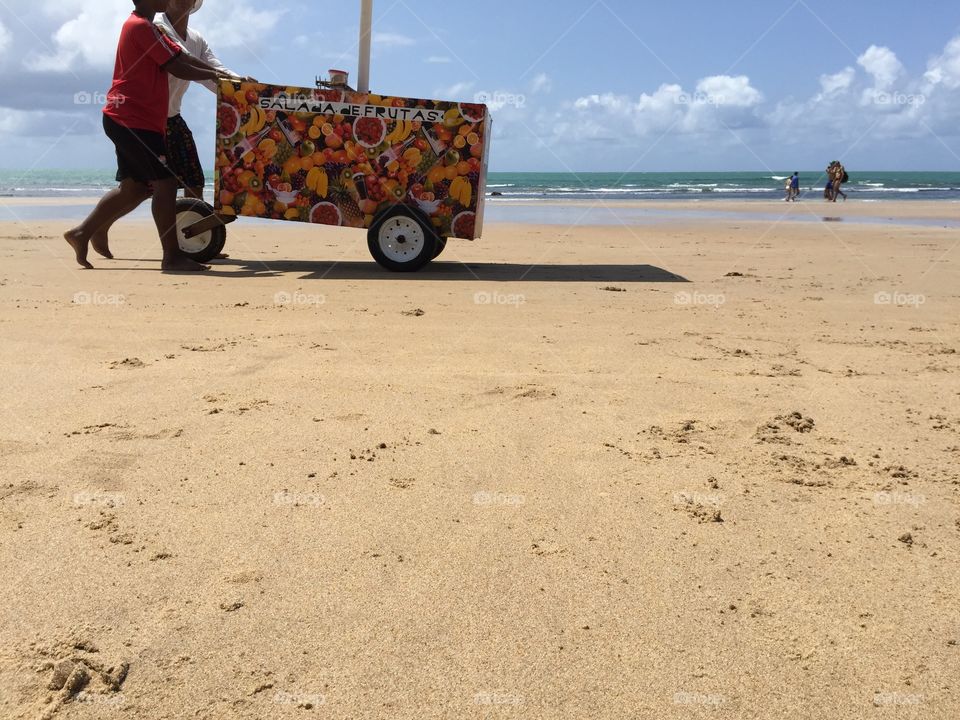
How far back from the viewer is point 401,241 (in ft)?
29.3

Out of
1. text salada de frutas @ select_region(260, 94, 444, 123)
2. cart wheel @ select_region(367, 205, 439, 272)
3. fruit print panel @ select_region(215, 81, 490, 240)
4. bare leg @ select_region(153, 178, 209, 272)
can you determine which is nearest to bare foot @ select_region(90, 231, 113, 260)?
bare leg @ select_region(153, 178, 209, 272)

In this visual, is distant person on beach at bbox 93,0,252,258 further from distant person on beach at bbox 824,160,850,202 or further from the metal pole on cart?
distant person on beach at bbox 824,160,850,202

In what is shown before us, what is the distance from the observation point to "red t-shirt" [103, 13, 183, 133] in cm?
779

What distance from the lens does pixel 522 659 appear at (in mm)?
2105

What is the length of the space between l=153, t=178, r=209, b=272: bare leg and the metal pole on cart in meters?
2.20

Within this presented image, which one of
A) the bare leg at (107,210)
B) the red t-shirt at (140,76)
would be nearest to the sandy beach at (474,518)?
the bare leg at (107,210)

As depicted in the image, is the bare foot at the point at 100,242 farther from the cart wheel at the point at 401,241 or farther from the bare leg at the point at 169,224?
the cart wheel at the point at 401,241

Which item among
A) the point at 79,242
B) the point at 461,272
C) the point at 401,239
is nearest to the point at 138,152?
the point at 79,242

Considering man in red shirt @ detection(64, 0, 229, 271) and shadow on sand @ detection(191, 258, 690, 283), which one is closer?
man in red shirt @ detection(64, 0, 229, 271)

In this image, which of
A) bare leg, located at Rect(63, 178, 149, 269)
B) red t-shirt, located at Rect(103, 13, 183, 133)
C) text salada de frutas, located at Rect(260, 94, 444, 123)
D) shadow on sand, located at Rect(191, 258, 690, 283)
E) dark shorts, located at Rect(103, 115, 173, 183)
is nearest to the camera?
red t-shirt, located at Rect(103, 13, 183, 133)

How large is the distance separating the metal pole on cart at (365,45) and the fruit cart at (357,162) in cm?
A: 35

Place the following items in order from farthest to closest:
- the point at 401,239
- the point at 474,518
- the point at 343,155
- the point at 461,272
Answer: the point at 461,272 < the point at 401,239 < the point at 343,155 < the point at 474,518

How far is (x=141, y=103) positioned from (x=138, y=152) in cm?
44

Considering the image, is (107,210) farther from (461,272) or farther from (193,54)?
(461,272)
